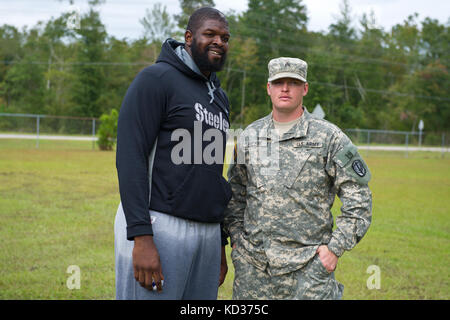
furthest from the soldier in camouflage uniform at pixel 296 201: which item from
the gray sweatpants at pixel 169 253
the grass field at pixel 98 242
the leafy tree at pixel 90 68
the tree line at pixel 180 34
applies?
the leafy tree at pixel 90 68

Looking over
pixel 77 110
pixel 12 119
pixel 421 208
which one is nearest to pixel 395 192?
pixel 421 208

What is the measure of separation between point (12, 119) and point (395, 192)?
25.1m

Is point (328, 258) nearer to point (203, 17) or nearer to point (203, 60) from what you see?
point (203, 60)

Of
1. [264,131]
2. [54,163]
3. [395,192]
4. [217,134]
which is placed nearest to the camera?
[217,134]

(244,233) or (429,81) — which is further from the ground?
(429,81)

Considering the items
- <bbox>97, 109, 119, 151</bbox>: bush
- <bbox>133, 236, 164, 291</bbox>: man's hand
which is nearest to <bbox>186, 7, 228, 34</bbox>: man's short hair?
<bbox>133, 236, 164, 291</bbox>: man's hand

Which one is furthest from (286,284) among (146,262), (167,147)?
(167,147)

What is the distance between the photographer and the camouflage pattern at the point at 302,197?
251 centimetres

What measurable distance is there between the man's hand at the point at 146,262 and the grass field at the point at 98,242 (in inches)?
102

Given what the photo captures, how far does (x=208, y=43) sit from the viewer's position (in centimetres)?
240

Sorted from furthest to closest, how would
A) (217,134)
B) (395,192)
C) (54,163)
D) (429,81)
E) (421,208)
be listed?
(429,81) → (54,163) → (395,192) → (421,208) → (217,134)

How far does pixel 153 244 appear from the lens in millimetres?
2145

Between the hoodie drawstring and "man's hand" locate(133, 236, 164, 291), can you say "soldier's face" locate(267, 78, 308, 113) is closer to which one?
the hoodie drawstring
